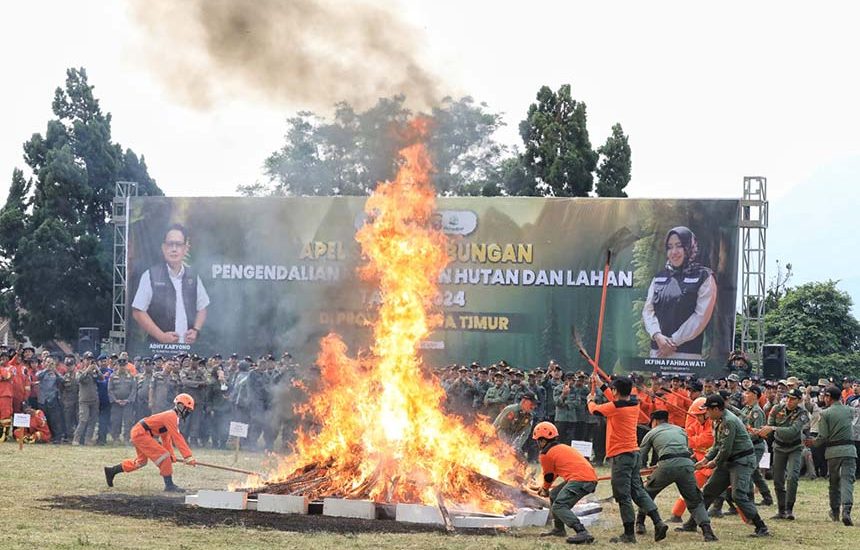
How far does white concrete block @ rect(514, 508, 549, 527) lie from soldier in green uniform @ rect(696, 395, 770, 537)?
224 centimetres

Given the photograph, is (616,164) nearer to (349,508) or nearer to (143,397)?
(143,397)

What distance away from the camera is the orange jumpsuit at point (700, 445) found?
1542cm

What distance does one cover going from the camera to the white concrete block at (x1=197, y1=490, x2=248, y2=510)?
15.1 meters

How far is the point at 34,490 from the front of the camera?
54.2 ft

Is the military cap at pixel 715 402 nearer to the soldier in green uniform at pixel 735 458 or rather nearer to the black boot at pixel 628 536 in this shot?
the soldier in green uniform at pixel 735 458

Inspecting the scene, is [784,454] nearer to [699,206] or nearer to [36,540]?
[36,540]

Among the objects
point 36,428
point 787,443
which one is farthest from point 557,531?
point 36,428

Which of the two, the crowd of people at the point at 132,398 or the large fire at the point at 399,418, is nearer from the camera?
the large fire at the point at 399,418

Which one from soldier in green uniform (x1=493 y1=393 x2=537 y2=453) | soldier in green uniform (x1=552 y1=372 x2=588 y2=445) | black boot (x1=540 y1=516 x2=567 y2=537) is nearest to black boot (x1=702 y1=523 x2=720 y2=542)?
black boot (x1=540 y1=516 x2=567 y2=537)

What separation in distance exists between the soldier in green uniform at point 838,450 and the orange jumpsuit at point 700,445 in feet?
4.84

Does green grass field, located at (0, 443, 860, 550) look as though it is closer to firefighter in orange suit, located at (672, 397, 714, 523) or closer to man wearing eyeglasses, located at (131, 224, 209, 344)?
firefighter in orange suit, located at (672, 397, 714, 523)

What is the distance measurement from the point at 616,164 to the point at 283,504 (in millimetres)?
26195

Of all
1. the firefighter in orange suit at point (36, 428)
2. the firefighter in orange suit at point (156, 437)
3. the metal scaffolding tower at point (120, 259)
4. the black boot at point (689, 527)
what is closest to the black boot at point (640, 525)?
the black boot at point (689, 527)

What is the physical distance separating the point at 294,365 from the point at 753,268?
11.8 metres
